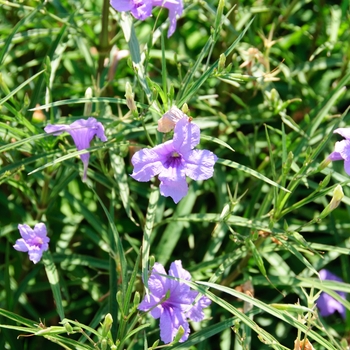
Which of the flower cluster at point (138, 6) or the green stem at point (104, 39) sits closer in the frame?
the flower cluster at point (138, 6)

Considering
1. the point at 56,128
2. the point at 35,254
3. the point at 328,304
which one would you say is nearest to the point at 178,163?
the point at 56,128

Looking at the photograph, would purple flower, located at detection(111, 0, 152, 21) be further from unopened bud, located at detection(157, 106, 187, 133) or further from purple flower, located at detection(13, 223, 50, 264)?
purple flower, located at detection(13, 223, 50, 264)

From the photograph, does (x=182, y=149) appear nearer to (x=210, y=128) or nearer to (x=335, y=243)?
(x=210, y=128)

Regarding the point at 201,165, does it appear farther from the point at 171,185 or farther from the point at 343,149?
the point at 343,149

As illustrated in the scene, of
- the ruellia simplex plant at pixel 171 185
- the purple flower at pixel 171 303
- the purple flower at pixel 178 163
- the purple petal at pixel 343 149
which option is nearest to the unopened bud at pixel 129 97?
the ruellia simplex plant at pixel 171 185

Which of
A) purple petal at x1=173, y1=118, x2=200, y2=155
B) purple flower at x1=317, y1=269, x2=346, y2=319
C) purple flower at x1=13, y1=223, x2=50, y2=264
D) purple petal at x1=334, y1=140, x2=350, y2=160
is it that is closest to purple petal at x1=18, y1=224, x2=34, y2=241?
purple flower at x1=13, y1=223, x2=50, y2=264

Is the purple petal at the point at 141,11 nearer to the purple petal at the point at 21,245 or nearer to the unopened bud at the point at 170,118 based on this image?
the unopened bud at the point at 170,118
